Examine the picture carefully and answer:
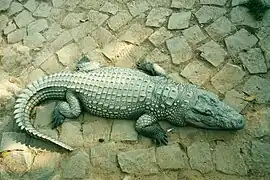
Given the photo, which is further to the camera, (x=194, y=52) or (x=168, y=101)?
(x=194, y=52)

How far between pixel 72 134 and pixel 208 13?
2577 millimetres

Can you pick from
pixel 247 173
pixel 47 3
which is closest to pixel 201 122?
pixel 247 173

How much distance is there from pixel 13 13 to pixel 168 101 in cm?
312

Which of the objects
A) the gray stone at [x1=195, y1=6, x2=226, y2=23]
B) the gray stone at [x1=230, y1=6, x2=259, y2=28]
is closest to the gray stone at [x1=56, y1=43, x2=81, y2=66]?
the gray stone at [x1=195, y1=6, x2=226, y2=23]

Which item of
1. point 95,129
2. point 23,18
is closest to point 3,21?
point 23,18

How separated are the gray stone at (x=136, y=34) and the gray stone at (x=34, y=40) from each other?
1.20m

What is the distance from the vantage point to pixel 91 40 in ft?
17.7

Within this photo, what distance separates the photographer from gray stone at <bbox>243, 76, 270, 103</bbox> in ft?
14.6

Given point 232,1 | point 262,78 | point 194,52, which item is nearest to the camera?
point 262,78

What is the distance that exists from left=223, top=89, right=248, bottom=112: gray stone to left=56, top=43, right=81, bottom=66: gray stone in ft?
7.10

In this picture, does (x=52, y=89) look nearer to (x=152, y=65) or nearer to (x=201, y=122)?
(x=152, y=65)

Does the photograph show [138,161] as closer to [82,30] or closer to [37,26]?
[82,30]

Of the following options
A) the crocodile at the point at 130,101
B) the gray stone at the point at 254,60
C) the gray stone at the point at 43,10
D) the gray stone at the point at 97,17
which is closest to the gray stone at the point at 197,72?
the crocodile at the point at 130,101

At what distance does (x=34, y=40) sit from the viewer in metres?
5.53
